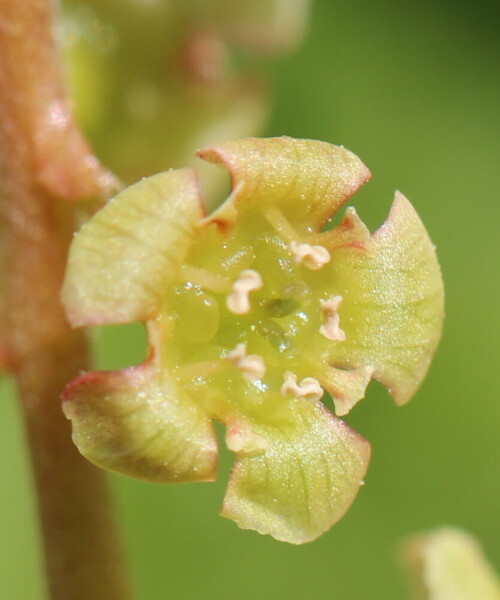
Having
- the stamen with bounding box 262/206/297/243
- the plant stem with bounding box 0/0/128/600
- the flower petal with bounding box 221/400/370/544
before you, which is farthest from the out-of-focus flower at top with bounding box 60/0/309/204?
the flower petal with bounding box 221/400/370/544

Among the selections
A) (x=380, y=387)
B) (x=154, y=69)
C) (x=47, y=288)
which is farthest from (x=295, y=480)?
(x=380, y=387)

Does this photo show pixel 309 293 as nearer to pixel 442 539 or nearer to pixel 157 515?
pixel 442 539

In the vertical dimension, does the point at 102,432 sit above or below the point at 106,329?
above

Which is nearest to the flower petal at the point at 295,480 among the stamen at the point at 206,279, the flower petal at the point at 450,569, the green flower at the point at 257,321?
the green flower at the point at 257,321

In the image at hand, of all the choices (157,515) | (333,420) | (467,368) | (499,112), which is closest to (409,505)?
(467,368)

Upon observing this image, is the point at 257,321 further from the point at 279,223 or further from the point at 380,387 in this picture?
the point at 380,387

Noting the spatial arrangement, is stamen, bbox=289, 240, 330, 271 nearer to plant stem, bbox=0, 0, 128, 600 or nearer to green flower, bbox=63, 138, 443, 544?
green flower, bbox=63, 138, 443, 544
